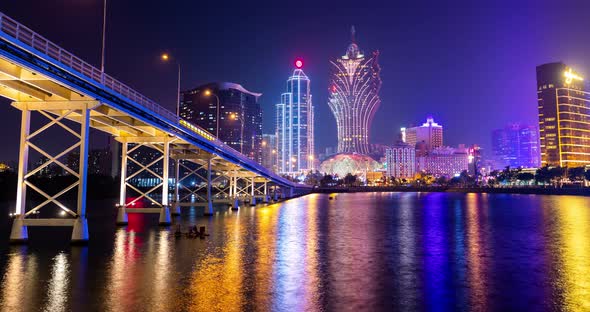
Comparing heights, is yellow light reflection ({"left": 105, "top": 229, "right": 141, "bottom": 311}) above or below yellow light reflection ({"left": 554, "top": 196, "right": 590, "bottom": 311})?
above

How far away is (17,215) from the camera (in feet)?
99.9

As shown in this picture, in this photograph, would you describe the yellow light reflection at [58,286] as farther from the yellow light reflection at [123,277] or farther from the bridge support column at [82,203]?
the bridge support column at [82,203]

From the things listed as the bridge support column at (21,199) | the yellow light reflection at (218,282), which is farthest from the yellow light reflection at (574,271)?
the bridge support column at (21,199)

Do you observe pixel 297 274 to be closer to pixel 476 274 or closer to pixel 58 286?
pixel 476 274

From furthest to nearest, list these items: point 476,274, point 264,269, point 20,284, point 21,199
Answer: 1. point 21,199
2. point 264,269
3. point 476,274
4. point 20,284

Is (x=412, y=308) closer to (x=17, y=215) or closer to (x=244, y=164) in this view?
(x=17, y=215)

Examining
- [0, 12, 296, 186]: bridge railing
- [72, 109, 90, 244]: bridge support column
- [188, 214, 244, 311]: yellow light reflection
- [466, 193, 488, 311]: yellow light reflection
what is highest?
[0, 12, 296, 186]: bridge railing

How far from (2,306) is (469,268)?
1870 centimetres

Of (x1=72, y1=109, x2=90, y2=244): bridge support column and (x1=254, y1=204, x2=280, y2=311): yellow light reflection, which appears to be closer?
(x1=254, y1=204, x2=280, y2=311): yellow light reflection

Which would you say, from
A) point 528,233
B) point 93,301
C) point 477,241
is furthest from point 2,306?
point 528,233

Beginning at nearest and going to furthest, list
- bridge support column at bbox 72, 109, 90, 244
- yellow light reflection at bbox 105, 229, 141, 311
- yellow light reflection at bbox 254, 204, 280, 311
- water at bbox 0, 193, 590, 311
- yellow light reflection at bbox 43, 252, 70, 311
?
yellow light reflection at bbox 43, 252, 70, 311 → yellow light reflection at bbox 105, 229, 141, 311 → water at bbox 0, 193, 590, 311 → yellow light reflection at bbox 254, 204, 280, 311 → bridge support column at bbox 72, 109, 90, 244

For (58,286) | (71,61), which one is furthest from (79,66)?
(58,286)

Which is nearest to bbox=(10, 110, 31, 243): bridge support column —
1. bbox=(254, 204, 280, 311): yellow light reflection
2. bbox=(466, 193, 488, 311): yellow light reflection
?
bbox=(254, 204, 280, 311): yellow light reflection

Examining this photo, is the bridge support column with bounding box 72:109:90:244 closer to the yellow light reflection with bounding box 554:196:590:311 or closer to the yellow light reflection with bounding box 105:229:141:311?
the yellow light reflection with bounding box 105:229:141:311
